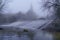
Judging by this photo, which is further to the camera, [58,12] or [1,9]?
[1,9]

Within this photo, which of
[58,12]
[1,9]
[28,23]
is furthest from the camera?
[1,9]

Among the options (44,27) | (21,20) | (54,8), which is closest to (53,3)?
(54,8)

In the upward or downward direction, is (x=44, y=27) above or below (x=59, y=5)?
below

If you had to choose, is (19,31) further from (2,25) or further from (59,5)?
(59,5)

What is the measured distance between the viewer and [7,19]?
25.4 feet

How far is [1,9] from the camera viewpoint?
8.41 meters

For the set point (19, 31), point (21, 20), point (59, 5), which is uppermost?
point (59, 5)

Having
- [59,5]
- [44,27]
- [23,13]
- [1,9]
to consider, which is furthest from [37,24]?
[1,9]

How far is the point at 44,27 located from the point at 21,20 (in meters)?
1.18

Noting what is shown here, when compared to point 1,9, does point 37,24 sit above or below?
below

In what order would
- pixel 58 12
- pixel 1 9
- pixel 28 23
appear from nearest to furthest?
pixel 58 12 → pixel 28 23 → pixel 1 9

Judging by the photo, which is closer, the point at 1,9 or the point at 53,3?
the point at 53,3

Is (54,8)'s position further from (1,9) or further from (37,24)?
(1,9)

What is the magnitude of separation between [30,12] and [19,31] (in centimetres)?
108
